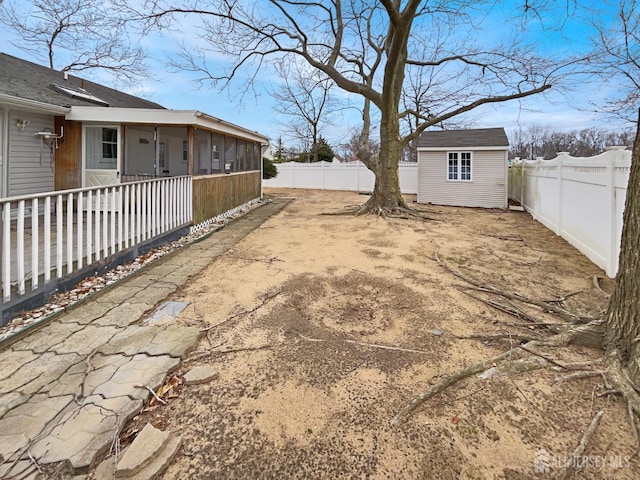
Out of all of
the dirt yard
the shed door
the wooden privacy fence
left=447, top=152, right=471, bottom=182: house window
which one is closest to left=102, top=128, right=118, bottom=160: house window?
the shed door

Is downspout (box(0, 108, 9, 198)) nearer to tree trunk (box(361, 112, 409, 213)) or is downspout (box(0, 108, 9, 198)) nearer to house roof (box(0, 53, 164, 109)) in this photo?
house roof (box(0, 53, 164, 109))

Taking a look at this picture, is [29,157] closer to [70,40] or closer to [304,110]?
[70,40]

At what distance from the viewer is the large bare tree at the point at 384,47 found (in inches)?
428

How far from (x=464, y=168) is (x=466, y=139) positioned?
1244 millimetres

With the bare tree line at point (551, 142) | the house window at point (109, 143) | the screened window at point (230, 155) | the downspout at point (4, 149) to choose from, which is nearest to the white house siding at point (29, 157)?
the downspout at point (4, 149)

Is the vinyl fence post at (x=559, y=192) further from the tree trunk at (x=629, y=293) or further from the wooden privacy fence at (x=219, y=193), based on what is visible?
the wooden privacy fence at (x=219, y=193)

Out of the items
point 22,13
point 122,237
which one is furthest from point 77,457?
point 22,13

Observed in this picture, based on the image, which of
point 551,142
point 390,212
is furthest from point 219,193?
point 551,142

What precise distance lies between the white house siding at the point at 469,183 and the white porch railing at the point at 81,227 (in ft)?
36.8

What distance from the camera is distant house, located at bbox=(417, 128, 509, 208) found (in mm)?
14477

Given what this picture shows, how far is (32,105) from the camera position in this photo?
6.62 meters

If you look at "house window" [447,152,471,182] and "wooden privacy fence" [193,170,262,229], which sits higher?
"house window" [447,152,471,182]

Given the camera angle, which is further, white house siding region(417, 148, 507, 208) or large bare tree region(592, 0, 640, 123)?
white house siding region(417, 148, 507, 208)

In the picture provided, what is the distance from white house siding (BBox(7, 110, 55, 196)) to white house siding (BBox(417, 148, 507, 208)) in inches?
516
